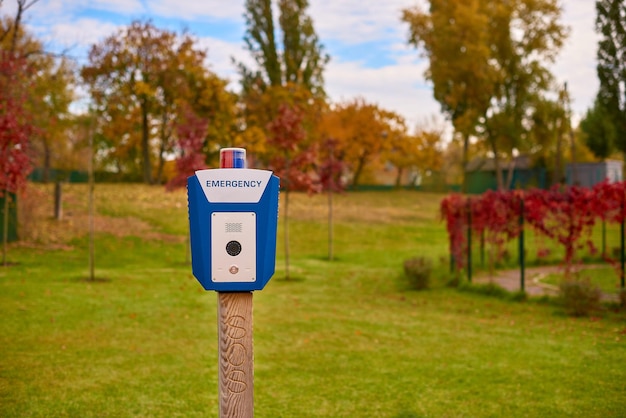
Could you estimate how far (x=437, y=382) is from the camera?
7137 mm

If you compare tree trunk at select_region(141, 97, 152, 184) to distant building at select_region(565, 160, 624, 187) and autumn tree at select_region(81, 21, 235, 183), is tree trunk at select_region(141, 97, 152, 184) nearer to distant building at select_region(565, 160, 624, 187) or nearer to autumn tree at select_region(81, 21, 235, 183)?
autumn tree at select_region(81, 21, 235, 183)

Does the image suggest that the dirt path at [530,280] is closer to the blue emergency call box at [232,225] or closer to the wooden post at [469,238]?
the wooden post at [469,238]

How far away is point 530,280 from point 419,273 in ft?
8.88

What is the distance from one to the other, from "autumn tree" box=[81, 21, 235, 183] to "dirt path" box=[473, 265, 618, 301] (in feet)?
78.7

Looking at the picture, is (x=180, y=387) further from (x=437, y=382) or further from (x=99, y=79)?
(x=99, y=79)

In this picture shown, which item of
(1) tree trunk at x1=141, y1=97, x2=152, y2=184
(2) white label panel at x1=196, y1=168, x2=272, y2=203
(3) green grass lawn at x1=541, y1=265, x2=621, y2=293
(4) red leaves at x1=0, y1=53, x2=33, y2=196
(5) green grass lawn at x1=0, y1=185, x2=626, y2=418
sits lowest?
(5) green grass lawn at x1=0, y1=185, x2=626, y2=418

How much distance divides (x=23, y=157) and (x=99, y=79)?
81.9 feet

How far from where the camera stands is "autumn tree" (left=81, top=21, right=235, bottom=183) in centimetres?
3822

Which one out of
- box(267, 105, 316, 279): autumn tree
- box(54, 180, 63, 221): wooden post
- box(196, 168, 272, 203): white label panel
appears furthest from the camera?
box(54, 180, 63, 221): wooden post

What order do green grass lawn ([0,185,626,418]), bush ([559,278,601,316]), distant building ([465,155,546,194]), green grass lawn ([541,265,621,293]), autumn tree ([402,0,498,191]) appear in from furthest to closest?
distant building ([465,155,546,194]), autumn tree ([402,0,498,191]), green grass lawn ([541,265,621,293]), bush ([559,278,601,316]), green grass lawn ([0,185,626,418])

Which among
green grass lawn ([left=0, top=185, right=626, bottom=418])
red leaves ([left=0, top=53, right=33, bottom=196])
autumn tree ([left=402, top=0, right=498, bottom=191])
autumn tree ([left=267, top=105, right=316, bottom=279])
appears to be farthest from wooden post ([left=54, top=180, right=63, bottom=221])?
autumn tree ([left=402, top=0, right=498, bottom=191])

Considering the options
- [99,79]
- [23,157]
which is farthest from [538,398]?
[99,79]

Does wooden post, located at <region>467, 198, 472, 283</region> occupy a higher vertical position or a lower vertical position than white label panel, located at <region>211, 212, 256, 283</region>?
lower

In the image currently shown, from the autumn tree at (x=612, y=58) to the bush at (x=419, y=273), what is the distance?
19.8 m
